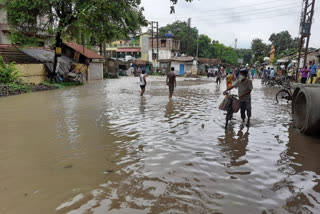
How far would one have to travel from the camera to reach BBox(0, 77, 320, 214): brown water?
3.16 meters

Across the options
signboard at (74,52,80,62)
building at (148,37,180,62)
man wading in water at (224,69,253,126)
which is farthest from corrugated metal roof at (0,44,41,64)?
building at (148,37,180,62)

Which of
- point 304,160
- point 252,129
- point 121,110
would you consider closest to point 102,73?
point 121,110

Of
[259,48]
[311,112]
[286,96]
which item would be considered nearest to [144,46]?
[259,48]

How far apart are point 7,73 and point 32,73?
12.2ft

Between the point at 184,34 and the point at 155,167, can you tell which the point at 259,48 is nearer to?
the point at 184,34

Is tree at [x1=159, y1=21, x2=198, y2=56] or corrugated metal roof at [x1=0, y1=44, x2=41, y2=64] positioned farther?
tree at [x1=159, y1=21, x2=198, y2=56]

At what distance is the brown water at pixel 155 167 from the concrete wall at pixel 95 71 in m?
24.6

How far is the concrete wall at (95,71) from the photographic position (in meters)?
31.6

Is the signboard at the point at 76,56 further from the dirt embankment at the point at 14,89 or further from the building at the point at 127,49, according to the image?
the building at the point at 127,49

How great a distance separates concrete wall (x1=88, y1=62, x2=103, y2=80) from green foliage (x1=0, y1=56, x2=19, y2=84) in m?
15.2

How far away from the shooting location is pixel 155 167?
4.28 m

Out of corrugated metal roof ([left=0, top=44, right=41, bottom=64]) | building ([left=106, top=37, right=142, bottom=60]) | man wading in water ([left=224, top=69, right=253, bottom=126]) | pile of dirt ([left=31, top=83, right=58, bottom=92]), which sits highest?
building ([left=106, top=37, right=142, bottom=60])

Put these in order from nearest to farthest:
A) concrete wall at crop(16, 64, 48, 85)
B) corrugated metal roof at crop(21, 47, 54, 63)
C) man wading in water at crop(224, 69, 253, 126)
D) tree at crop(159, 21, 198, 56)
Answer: man wading in water at crop(224, 69, 253, 126) → concrete wall at crop(16, 64, 48, 85) → corrugated metal roof at crop(21, 47, 54, 63) → tree at crop(159, 21, 198, 56)

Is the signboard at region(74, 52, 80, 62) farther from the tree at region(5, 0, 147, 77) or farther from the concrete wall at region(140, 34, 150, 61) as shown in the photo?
the concrete wall at region(140, 34, 150, 61)
